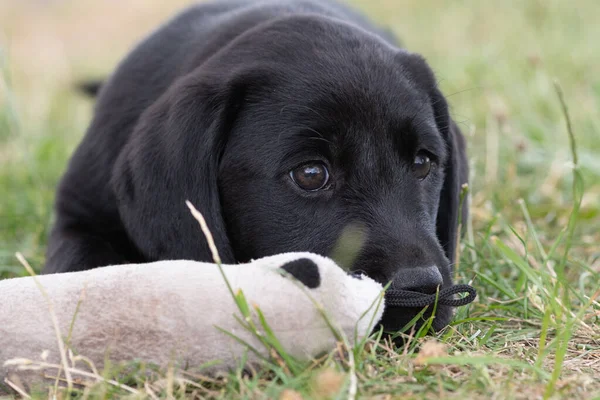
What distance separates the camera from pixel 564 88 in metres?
6.09

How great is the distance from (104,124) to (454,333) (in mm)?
1628

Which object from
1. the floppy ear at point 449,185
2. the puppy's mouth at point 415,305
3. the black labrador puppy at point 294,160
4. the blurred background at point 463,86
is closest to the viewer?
the puppy's mouth at point 415,305

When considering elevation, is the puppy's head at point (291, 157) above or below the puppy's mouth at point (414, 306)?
above

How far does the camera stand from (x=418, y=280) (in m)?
2.05

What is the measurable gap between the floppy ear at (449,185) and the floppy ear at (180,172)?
2.41ft

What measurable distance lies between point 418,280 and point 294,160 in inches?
22.0

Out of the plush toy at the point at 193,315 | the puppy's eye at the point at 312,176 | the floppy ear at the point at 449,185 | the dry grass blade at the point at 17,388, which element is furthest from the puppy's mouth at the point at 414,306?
the dry grass blade at the point at 17,388

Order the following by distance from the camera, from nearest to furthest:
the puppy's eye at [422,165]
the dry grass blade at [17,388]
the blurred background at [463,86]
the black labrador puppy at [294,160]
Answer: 1. the dry grass blade at [17,388]
2. the black labrador puppy at [294,160]
3. the puppy's eye at [422,165]
4. the blurred background at [463,86]

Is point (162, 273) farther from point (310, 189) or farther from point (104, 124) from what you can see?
point (104, 124)

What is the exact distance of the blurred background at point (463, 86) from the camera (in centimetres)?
400

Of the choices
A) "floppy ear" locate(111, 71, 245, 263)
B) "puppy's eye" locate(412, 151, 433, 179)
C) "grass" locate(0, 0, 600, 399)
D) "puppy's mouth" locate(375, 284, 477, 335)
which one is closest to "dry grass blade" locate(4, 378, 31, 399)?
"grass" locate(0, 0, 600, 399)

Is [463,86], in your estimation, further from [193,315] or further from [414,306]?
[193,315]

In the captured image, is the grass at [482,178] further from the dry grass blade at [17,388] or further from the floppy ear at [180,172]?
→ the floppy ear at [180,172]

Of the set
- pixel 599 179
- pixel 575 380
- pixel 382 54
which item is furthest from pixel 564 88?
pixel 575 380
